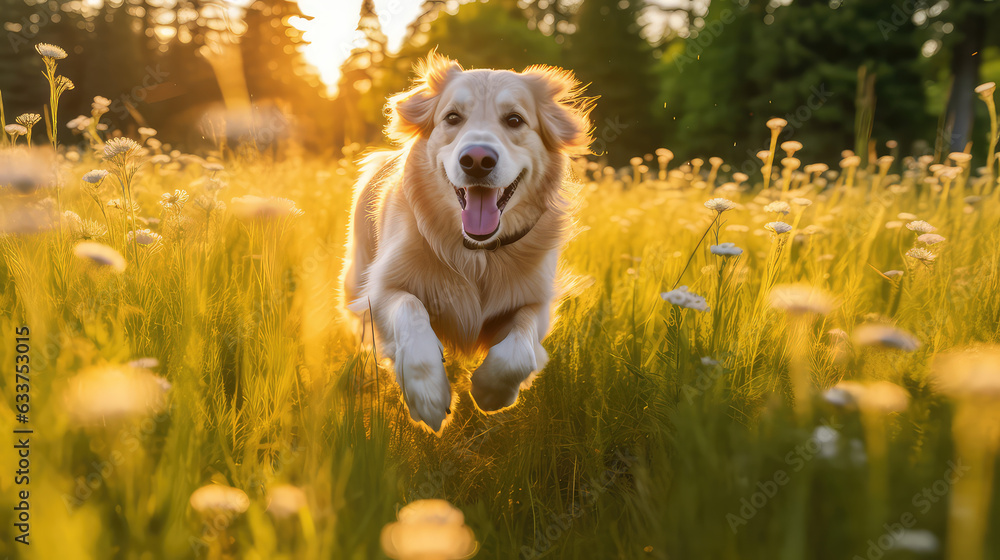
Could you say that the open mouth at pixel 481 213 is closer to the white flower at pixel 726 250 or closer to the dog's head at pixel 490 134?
the dog's head at pixel 490 134

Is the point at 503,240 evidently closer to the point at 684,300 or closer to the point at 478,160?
the point at 478,160

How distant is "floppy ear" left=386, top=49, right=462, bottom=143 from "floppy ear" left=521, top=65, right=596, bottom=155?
1.41ft

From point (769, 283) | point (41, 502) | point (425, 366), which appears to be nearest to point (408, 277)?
point (425, 366)

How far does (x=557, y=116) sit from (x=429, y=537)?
2516mm

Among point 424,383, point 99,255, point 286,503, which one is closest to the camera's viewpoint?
point 286,503

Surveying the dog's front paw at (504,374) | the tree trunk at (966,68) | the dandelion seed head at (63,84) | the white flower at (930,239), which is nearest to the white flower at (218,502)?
the dog's front paw at (504,374)

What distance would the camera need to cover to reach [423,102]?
291 cm

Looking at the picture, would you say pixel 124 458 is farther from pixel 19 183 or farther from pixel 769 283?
pixel 769 283

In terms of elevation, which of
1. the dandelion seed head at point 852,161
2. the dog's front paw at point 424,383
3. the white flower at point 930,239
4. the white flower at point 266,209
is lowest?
the dog's front paw at point 424,383

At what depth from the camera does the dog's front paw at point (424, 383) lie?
191cm

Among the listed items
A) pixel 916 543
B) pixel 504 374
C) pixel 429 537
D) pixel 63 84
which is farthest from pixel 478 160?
pixel 916 543

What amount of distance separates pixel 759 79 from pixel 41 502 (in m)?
20.5

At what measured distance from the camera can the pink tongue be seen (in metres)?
2.47

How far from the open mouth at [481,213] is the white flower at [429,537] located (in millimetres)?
1640
